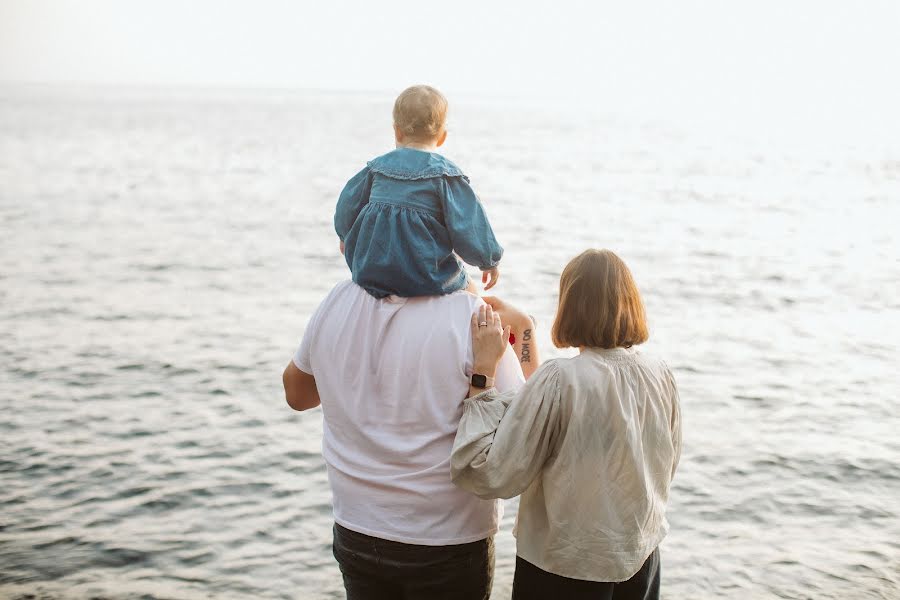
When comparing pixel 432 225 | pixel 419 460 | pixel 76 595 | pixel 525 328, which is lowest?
pixel 76 595

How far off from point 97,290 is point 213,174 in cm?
2153

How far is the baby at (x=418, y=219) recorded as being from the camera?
7.84 feet

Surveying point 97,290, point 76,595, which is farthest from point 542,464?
point 97,290

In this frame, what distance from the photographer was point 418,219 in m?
2.39

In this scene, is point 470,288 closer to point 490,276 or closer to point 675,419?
point 490,276

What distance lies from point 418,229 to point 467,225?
0.12 metres

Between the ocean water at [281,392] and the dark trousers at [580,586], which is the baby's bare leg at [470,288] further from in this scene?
the ocean water at [281,392]

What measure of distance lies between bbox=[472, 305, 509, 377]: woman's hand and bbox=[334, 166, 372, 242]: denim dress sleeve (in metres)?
0.42

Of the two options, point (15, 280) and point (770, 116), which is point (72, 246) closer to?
point (15, 280)

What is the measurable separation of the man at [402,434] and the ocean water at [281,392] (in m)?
2.98

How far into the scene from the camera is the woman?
2379 mm

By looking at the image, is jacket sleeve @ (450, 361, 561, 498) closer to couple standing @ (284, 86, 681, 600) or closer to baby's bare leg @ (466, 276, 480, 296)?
couple standing @ (284, 86, 681, 600)

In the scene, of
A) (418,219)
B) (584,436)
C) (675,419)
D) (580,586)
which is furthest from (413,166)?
(580,586)

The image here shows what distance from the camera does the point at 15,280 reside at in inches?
544
